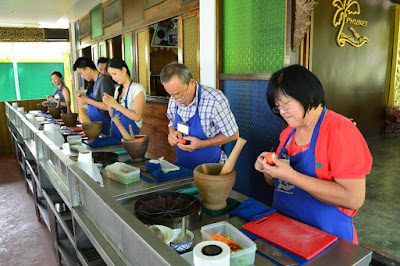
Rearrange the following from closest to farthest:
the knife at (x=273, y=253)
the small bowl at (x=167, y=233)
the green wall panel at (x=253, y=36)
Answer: the knife at (x=273, y=253) < the small bowl at (x=167, y=233) < the green wall panel at (x=253, y=36)

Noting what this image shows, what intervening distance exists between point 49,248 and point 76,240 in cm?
161

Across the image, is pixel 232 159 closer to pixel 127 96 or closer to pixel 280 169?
pixel 280 169

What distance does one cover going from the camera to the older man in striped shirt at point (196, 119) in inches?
91.0

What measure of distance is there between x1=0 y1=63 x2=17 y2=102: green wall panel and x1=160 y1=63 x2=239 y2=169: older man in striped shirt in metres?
16.0

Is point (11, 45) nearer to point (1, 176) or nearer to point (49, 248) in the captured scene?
point (1, 176)

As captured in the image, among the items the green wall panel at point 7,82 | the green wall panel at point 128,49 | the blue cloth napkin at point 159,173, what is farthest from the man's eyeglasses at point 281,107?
the green wall panel at point 7,82

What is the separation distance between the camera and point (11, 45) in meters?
14.1

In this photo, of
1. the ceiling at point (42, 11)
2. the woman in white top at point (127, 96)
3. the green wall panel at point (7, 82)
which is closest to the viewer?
the woman in white top at point (127, 96)

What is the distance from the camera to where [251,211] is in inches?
54.3

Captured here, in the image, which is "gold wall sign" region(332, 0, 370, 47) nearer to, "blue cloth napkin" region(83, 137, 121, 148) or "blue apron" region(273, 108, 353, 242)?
"blue cloth napkin" region(83, 137, 121, 148)

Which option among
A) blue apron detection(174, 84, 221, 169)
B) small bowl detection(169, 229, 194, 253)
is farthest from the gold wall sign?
small bowl detection(169, 229, 194, 253)

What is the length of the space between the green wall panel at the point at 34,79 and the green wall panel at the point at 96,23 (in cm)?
982

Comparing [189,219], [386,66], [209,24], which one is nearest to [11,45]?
[209,24]

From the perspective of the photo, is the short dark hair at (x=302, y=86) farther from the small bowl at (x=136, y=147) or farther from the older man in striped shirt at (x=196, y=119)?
the small bowl at (x=136, y=147)
